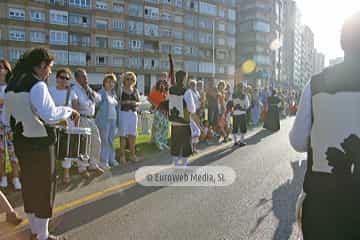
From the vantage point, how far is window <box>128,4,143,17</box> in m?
61.6

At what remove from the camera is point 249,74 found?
8975 cm

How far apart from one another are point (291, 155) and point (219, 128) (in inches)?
126

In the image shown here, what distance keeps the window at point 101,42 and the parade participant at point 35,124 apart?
2222 inches

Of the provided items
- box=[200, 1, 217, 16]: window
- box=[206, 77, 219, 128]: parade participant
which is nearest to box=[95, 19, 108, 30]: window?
box=[200, 1, 217, 16]: window

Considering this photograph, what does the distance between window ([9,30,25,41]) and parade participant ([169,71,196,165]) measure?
50.3 meters

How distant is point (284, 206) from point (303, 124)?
3.37 meters

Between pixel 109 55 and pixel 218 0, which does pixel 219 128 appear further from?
pixel 218 0

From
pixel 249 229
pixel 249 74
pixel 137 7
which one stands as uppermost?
pixel 137 7

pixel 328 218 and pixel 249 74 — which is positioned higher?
pixel 249 74

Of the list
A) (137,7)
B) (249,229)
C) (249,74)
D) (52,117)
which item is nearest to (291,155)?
(249,229)

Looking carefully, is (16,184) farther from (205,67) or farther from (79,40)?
(205,67)

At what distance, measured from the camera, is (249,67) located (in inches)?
3533

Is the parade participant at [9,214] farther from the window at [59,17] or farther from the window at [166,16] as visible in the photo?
the window at [166,16]

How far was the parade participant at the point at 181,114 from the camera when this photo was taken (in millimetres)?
7266
